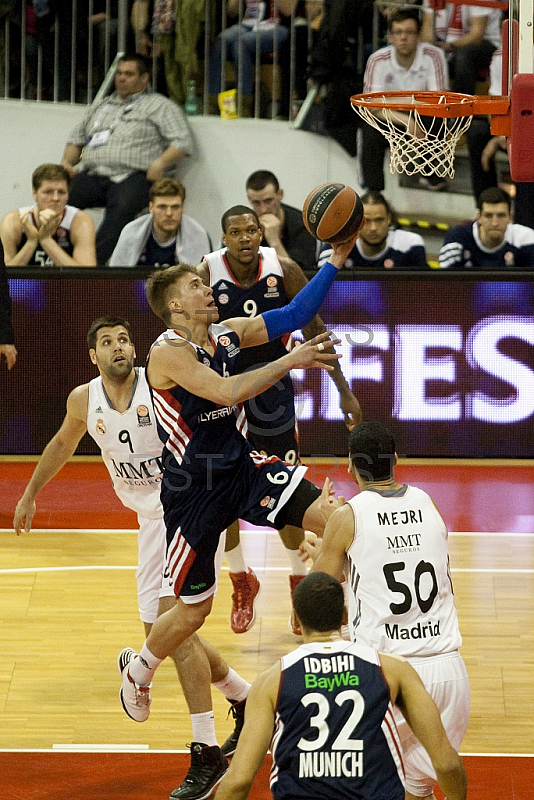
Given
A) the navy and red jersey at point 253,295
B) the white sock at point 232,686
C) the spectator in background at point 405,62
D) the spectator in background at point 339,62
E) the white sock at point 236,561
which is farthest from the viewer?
the spectator in background at point 339,62

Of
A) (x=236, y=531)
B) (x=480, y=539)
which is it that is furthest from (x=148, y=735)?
(x=480, y=539)

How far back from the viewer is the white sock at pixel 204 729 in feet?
16.5

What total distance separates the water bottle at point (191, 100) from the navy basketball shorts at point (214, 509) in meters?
7.32

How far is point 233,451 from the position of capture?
5.34m

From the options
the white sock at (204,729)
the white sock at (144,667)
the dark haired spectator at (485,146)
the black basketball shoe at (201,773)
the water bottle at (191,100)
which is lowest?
the black basketball shoe at (201,773)

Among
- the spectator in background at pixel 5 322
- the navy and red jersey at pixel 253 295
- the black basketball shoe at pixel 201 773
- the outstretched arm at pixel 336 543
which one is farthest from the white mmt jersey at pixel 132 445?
the spectator in background at pixel 5 322

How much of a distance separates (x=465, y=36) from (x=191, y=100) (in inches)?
105

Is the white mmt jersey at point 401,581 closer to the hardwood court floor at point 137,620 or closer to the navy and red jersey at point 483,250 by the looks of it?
the hardwood court floor at point 137,620

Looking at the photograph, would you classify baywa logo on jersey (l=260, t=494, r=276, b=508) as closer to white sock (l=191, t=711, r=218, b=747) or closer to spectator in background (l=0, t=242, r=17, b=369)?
white sock (l=191, t=711, r=218, b=747)

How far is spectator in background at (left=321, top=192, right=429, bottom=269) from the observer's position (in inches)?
394

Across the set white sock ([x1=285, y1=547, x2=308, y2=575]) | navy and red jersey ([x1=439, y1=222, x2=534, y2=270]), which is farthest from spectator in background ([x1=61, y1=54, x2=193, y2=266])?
white sock ([x1=285, y1=547, x2=308, y2=575])

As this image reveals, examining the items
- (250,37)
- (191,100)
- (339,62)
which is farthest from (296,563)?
(250,37)

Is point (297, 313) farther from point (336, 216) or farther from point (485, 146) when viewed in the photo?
point (485, 146)

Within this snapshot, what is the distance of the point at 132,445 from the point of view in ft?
20.0
